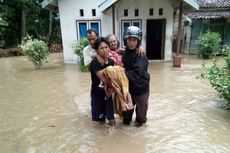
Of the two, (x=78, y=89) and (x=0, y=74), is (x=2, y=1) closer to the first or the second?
(x=0, y=74)

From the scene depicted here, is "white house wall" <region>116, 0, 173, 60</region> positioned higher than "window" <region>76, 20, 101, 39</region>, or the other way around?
"white house wall" <region>116, 0, 173, 60</region>

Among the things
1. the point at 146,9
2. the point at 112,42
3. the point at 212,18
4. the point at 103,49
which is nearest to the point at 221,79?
the point at 112,42

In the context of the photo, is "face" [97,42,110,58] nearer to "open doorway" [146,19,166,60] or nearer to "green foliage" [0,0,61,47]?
"open doorway" [146,19,166,60]

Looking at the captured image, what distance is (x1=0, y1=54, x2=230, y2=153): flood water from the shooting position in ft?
12.3

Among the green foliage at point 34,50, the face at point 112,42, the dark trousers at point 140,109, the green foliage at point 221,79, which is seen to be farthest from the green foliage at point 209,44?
the face at point 112,42

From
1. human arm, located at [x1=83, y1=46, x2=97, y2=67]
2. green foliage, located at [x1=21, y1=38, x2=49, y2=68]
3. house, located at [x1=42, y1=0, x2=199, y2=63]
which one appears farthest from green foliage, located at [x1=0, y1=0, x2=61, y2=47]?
human arm, located at [x1=83, y1=46, x2=97, y2=67]

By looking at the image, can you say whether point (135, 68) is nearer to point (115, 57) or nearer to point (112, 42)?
point (115, 57)

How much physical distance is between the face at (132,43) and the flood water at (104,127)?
1494mm

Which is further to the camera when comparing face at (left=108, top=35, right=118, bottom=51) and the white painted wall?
the white painted wall

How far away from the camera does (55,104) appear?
5.81 m

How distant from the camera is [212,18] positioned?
45.0 ft

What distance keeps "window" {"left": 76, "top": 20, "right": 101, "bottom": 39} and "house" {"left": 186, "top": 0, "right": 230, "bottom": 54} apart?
5917 mm

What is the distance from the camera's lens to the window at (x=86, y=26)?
11.1 metres

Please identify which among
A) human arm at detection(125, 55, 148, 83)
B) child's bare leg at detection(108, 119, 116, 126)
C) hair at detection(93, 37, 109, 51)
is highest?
hair at detection(93, 37, 109, 51)
